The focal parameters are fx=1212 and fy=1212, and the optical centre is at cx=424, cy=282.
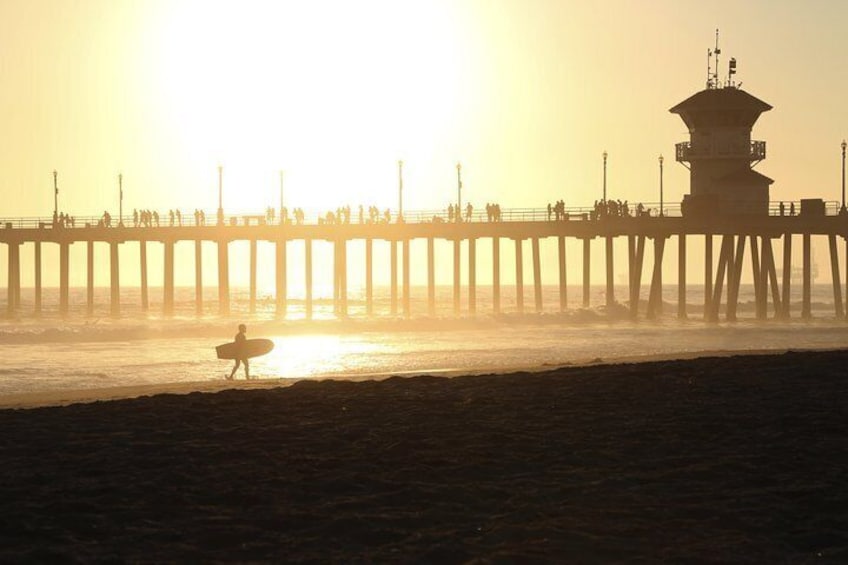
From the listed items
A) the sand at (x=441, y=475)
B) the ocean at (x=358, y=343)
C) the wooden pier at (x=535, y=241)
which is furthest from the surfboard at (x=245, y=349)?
the wooden pier at (x=535, y=241)

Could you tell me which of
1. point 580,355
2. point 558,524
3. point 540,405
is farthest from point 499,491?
point 580,355

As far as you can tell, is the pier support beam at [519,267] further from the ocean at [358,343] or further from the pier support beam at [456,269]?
the pier support beam at [456,269]

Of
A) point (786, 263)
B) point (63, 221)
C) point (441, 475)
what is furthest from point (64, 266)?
point (441, 475)

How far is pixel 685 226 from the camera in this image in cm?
5434

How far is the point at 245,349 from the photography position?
26.4m

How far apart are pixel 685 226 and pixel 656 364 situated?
34101 mm

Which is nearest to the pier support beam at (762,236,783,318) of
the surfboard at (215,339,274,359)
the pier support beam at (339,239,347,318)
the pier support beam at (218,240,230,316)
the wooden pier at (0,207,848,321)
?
the wooden pier at (0,207,848,321)

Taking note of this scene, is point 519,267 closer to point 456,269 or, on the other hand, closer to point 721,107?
point 456,269

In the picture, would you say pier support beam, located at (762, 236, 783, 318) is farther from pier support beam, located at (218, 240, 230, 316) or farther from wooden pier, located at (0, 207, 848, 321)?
pier support beam, located at (218, 240, 230, 316)

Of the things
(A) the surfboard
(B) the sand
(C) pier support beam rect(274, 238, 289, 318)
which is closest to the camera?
(B) the sand

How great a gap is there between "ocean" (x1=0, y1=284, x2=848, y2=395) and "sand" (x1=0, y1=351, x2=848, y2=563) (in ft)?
27.5

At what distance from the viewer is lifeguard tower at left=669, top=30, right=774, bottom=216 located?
5462cm

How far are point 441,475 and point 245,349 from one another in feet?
47.9

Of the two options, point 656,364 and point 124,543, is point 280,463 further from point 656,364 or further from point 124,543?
point 656,364
